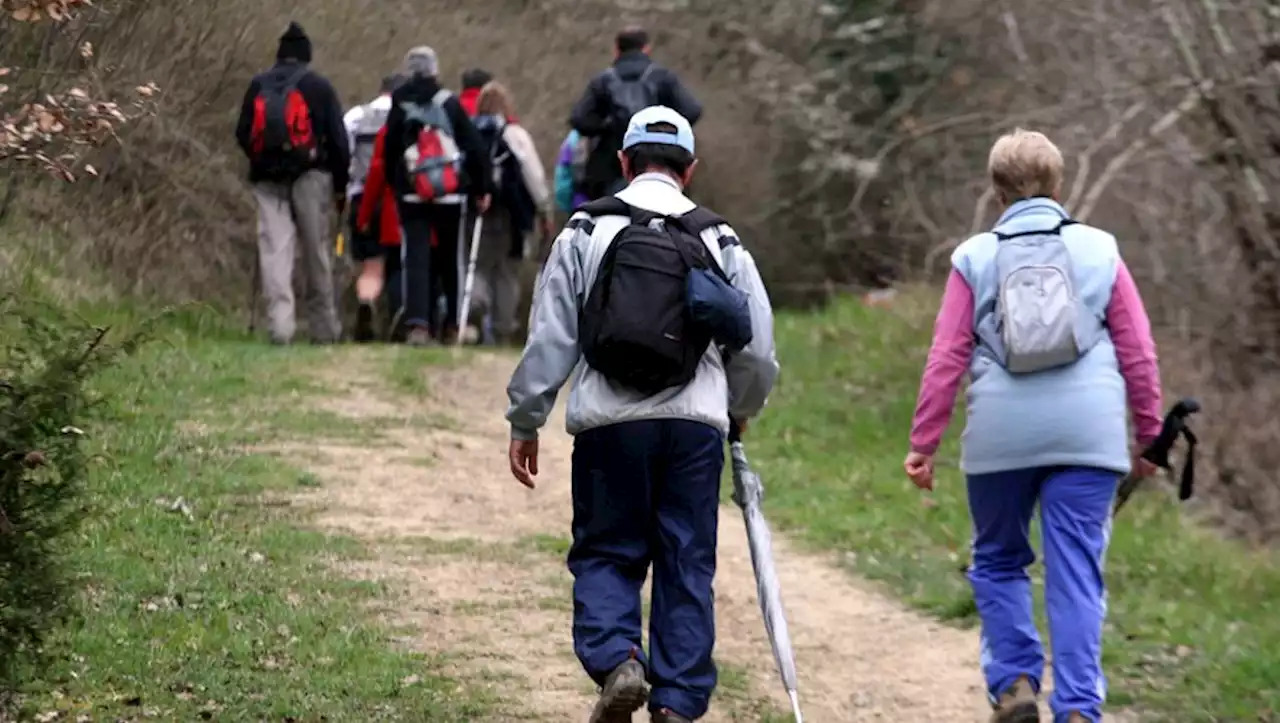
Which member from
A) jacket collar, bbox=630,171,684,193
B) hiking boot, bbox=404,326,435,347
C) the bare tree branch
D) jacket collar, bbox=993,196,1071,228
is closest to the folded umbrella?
jacket collar, bbox=630,171,684,193

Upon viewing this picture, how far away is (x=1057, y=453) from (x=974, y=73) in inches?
741

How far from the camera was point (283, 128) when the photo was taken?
13.1 m

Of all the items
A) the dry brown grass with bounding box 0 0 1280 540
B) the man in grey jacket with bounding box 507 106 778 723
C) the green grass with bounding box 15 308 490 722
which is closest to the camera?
the man in grey jacket with bounding box 507 106 778 723

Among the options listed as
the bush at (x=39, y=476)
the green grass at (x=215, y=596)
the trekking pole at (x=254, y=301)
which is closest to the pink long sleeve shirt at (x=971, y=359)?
the green grass at (x=215, y=596)

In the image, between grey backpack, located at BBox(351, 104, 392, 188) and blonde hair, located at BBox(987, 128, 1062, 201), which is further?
grey backpack, located at BBox(351, 104, 392, 188)

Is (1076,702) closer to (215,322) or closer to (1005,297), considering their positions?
Result: (1005,297)

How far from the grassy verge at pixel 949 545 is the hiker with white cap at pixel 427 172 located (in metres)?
2.65

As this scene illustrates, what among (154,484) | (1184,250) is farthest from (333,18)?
(154,484)

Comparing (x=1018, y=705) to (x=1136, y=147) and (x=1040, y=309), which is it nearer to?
(x=1040, y=309)

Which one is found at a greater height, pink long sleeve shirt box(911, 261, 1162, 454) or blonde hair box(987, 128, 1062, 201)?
blonde hair box(987, 128, 1062, 201)

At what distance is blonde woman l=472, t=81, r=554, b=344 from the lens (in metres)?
15.4

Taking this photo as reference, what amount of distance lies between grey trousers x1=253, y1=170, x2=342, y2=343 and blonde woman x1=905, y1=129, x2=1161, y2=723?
26.7ft

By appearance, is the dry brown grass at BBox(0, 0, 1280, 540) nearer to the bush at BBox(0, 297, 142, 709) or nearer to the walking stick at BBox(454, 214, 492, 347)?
Result: the walking stick at BBox(454, 214, 492, 347)

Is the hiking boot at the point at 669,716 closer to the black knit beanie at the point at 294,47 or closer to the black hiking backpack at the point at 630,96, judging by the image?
the black hiking backpack at the point at 630,96
